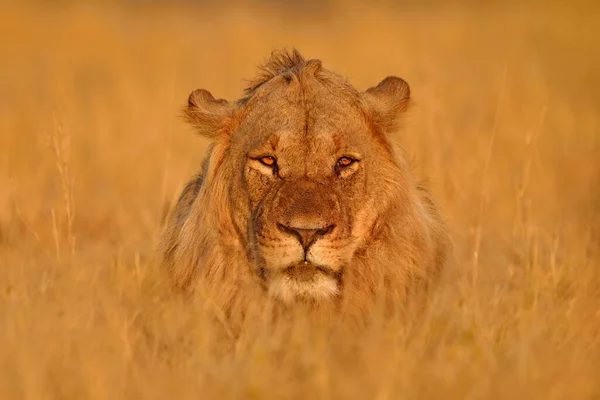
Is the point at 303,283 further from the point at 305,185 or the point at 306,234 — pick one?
the point at 305,185

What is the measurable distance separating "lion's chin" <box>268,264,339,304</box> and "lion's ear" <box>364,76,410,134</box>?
1011 millimetres

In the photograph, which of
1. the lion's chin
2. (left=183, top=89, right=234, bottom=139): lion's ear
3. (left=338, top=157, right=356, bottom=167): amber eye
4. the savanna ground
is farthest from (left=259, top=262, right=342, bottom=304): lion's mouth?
(left=183, top=89, right=234, bottom=139): lion's ear

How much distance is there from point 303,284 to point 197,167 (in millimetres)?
5390

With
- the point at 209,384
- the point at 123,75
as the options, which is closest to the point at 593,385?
the point at 209,384

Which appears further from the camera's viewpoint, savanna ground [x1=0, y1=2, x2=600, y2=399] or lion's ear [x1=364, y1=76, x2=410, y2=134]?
lion's ear [x1=364, y1=76, x2=410, y2=134]

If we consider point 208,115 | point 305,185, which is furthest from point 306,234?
point 208,115

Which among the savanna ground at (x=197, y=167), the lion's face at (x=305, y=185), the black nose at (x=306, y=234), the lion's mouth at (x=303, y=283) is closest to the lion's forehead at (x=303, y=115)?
the lion's face at (x=305, y=185)

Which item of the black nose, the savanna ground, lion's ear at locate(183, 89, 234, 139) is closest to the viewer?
the savanna ground

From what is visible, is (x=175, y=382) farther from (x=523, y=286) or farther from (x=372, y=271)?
(x=523, y=286)

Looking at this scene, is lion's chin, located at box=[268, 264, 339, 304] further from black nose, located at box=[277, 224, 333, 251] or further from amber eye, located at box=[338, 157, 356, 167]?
amber eye, located at box=[338, 157, 356, 167]

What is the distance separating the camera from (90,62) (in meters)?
15.4

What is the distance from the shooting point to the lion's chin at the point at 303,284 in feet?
15.3

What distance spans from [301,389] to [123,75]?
37.0 feet

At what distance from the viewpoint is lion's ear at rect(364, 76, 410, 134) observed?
5398 millimetres
